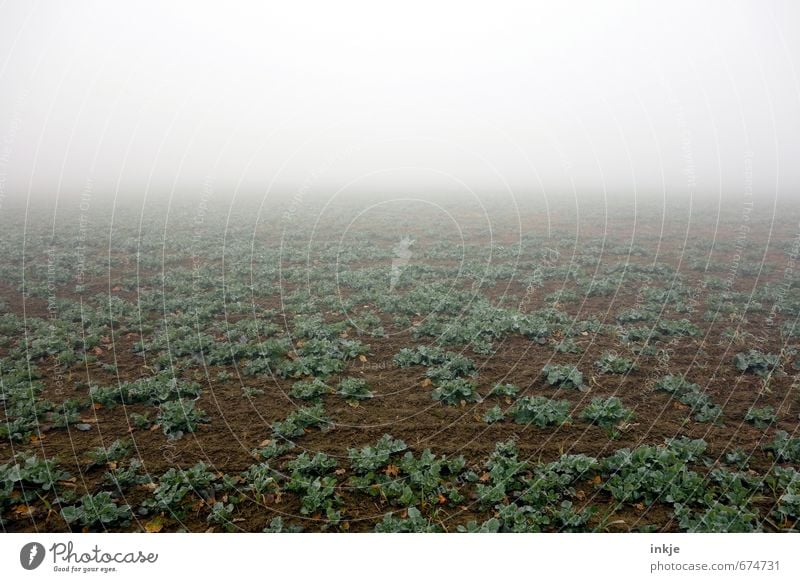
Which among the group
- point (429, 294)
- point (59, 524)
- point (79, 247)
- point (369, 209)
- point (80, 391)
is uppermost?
point (369, 209)

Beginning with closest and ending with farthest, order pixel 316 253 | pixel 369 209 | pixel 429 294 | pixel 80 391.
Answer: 1. pixel 80 391
2. pixel 429 294
3. pixel 316 253
4. pixel 369 209

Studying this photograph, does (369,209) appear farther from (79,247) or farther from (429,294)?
(429,294)

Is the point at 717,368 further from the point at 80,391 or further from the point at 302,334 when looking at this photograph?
the point at 80,391

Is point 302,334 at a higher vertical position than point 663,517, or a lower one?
higher

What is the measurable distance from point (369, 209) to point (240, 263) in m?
24.0

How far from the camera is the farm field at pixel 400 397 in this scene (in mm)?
6527

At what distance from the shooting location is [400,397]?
9.46 meters

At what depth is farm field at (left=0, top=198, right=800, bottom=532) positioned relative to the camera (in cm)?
653

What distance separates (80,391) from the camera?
9500 mm

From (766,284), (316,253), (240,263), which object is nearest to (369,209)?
(316,253)

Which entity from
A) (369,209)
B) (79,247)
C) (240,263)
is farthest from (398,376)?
(369,209)

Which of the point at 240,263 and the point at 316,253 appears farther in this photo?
the point at 316,253
